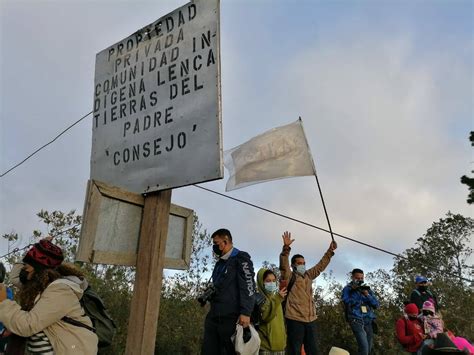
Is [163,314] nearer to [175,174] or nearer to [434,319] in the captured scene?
[434,319]

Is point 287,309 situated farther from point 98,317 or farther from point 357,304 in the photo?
point 98,317

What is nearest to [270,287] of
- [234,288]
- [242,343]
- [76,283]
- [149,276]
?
[234,288]

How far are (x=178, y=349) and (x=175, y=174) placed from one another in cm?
799

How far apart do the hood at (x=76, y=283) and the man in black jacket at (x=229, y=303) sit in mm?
1602

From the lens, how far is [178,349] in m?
10.4

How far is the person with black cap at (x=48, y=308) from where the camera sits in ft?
8.94

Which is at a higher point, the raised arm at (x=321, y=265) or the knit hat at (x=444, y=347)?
the raised arm at (x=321, y=265)

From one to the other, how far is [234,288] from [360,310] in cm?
364

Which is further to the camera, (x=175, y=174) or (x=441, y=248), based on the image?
(x=441, y=248)

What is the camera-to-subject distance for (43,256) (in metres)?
3.03

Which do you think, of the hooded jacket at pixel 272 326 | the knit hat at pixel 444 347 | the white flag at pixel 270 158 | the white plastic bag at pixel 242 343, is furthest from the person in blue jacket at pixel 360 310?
the knit hat at pixel 444 347

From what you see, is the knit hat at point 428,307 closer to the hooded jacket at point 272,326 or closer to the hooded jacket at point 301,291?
the hooded jacket at point 301,291

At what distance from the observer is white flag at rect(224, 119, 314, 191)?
200 inches

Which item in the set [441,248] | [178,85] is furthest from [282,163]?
[441,248]
